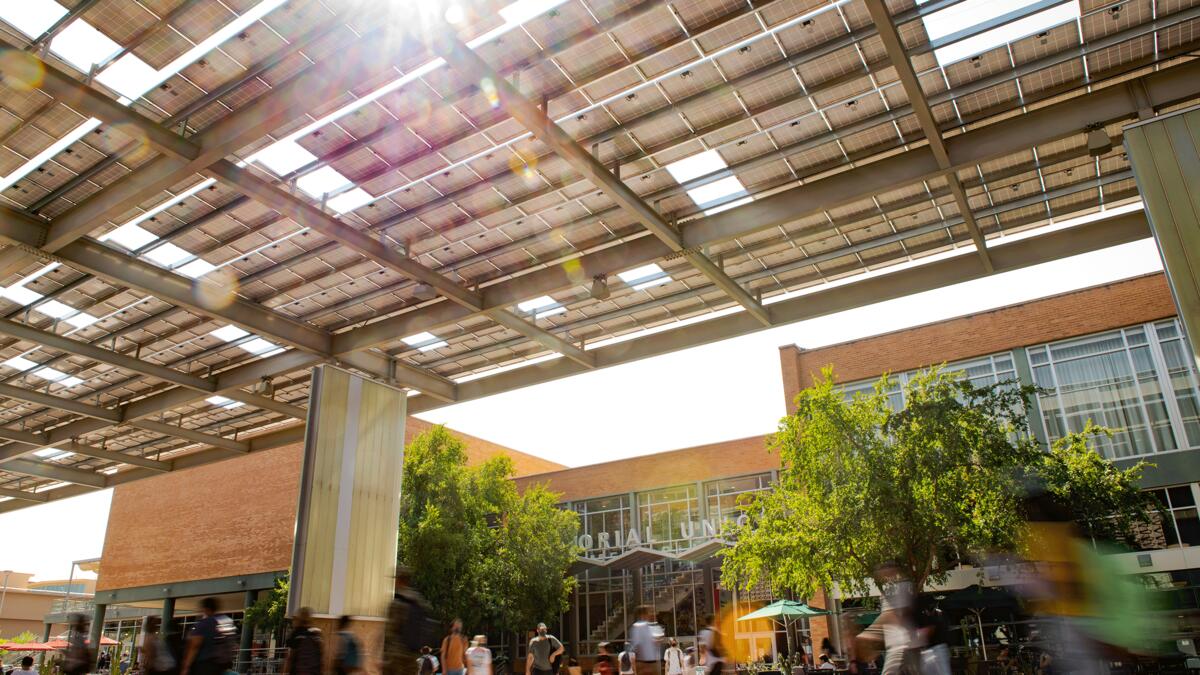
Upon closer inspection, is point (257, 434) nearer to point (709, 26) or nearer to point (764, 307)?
point (764, 307)

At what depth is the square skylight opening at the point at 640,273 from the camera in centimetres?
1652

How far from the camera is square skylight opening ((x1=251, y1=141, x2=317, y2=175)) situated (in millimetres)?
12377

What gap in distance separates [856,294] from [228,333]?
13.6 metres

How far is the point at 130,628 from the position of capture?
153 feet

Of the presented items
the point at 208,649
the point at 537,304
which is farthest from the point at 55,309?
the point at 208,649

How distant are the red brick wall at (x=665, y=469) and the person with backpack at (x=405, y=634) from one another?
87.6 feet

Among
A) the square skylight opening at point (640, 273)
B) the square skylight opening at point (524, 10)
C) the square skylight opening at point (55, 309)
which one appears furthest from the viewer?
the square skylight opening at point (55, 309)

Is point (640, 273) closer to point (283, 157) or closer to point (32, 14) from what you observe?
point (283, 157)

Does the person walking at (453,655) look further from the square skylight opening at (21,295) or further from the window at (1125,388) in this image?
the window at (1125,388)

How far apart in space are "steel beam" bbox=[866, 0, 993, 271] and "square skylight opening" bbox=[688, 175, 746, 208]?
2.97 m

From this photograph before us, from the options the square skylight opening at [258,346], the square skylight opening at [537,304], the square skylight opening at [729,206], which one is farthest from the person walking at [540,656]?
the square skylight opening at [258,346]

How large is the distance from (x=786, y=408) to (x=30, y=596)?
263 feet

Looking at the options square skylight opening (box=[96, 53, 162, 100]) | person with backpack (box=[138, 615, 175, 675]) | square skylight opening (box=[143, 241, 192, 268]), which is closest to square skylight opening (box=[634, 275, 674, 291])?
square skylight opening (box=[143, 241, 192, 268])

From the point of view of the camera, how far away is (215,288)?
16188 mm
